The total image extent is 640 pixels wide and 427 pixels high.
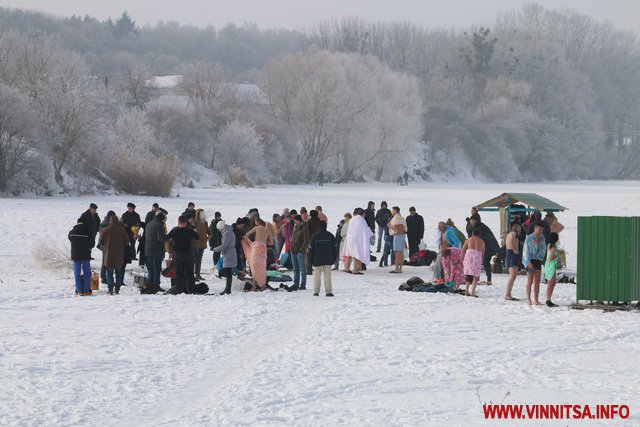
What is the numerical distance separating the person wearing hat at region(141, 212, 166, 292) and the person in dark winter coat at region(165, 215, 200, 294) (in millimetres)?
233

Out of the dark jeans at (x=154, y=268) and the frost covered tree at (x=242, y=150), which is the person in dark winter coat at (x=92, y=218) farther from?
the frost covered tree at (x=242, y=150)

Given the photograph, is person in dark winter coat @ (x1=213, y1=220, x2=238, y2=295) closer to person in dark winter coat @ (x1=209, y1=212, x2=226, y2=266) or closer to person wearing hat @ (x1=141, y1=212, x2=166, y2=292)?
person wearing hat @ (x1=141, y1=212, x2=166, y2=292)

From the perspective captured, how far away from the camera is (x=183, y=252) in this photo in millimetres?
16141

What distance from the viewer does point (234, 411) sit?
8367mm

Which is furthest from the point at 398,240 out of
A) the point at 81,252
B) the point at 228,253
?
the point at 81,252

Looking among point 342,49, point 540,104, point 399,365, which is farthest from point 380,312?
point 342,49

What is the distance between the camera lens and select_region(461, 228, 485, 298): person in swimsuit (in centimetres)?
1652

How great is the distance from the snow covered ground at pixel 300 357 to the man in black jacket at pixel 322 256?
0.33 m

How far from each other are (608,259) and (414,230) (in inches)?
292

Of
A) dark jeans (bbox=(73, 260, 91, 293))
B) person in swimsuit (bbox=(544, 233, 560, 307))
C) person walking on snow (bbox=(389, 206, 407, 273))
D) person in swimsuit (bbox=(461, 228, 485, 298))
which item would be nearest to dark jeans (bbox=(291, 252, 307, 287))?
person in swimsuit (bbox=(461, 228, 485, 298))

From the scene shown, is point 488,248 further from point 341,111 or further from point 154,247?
point 341,111

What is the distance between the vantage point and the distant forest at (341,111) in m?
52.3

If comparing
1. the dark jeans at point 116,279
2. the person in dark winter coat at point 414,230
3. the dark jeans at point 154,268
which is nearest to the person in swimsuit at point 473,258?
the person in dark winter coat at point 414,230

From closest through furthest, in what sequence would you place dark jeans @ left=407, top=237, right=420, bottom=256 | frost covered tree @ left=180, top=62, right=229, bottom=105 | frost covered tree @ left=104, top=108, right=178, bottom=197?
dark jeans @ left=407, top=237, right=420, bottom=256 → frost covered tree @ left=104, top=108, right=178, bottom=197 → frost covered tree @ left=180, top=62, right=229, bottom=105
